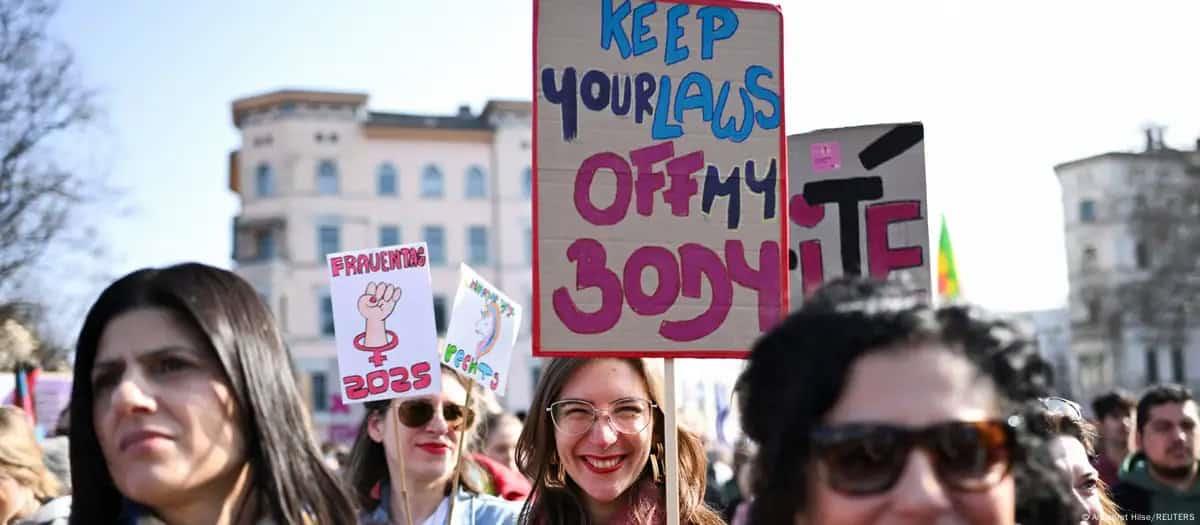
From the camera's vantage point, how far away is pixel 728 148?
13.3 feet

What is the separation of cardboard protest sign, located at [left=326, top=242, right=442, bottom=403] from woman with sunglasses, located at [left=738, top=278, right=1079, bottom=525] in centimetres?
285

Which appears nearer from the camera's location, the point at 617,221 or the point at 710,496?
the point at 617,221

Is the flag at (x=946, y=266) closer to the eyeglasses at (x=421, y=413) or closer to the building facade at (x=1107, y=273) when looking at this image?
the eyeglasses at (x=421, y=413)

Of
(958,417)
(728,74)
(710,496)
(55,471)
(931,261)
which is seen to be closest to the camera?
(958,417)

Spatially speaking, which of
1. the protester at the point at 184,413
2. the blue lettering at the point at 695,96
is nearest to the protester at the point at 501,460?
the blue lettering at the point at 695,96

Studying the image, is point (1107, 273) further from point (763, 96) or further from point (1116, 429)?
point (763, 96)

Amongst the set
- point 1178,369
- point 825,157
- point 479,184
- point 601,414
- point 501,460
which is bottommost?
point 1178,369

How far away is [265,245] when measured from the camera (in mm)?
55438

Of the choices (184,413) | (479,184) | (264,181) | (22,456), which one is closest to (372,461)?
(22,456)

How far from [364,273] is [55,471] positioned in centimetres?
196


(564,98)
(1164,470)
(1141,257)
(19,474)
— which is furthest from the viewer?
(1141,257)

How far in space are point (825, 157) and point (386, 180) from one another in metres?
51.6

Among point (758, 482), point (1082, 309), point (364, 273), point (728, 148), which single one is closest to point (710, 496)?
point (364, 273)

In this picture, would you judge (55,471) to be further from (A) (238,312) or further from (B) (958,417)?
(B) (958,417)
